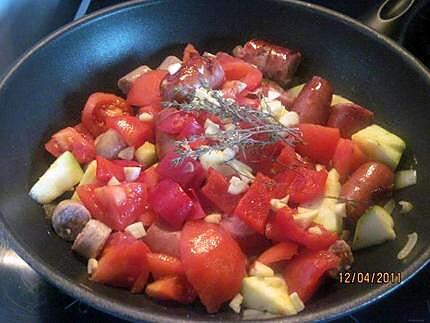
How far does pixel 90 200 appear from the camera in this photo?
1.26m

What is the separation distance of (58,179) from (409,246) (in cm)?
73

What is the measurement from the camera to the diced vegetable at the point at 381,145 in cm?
133

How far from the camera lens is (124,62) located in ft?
5.12

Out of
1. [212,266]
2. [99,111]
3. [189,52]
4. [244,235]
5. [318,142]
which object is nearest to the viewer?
[212,266]

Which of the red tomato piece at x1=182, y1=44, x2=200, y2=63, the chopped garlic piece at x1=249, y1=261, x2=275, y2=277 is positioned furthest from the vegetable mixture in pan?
the red tomato piece at x1=182, y1=44, x2=200, y2=63

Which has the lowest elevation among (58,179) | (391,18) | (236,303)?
(236,303)

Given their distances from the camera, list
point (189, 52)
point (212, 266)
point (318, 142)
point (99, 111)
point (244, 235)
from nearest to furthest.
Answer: point (212, 266), point (244, 235), point (318, 142), point (99, 111), point (189, 52)

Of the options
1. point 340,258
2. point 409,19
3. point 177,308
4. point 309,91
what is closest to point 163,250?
point 177,308

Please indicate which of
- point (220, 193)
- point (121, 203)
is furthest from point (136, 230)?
point (220, 193)

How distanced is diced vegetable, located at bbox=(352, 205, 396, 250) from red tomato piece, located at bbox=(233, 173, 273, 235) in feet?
0.63

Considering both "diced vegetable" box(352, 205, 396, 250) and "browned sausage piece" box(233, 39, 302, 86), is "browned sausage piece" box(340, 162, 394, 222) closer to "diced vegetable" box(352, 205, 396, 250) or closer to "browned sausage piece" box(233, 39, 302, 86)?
"diced vegetable" box(352, 205, 396, 250)

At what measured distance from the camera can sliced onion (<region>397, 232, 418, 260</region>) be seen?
1160 millimetres

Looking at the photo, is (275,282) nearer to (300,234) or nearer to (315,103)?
(300,234)

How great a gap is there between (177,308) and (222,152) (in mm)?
320
